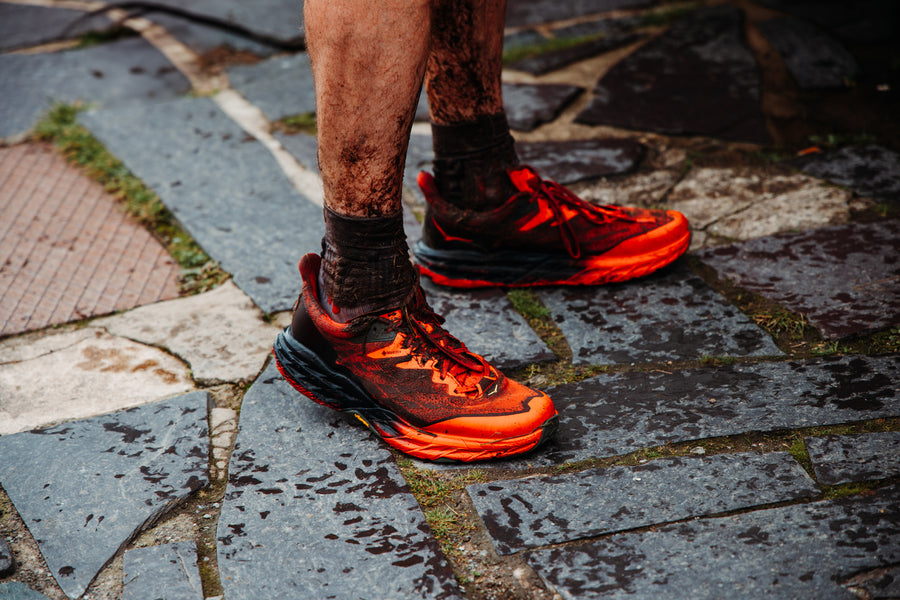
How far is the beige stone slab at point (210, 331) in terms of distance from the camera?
1.51 metres

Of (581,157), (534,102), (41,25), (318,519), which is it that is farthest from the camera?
(41,25)

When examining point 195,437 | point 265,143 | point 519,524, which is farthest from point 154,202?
point 519,524

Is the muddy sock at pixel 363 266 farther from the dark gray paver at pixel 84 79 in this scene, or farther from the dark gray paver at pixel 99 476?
the dark gray paver at pixel 84 79

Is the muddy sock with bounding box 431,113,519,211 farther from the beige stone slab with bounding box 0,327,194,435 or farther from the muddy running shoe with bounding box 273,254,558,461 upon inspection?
the beige stone slab with bounding box 0,327,194,435

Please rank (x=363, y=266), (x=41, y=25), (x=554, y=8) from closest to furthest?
(x=363, y=266) < (x=41, y=25) < (x=554, y=8)

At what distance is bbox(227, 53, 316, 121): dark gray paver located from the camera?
259 centimetres

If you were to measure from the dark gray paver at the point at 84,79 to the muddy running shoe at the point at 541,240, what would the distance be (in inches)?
63.6

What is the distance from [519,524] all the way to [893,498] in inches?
22.3

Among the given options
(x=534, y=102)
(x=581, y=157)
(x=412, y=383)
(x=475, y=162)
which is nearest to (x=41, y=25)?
(x=534, y=102)

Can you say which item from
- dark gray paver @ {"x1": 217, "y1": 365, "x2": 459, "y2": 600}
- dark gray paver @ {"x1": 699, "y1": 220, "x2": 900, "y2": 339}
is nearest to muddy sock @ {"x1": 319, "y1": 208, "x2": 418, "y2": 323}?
dark gray paver @ {"x1": 217, "y1": 365, "x2": 459, "y2": 600}

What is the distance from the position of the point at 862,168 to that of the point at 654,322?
99 cm

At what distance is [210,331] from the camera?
162 centimetres

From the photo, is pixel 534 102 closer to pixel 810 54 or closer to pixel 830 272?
pixel 810 54

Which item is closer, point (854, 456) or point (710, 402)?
point (854, 456)
